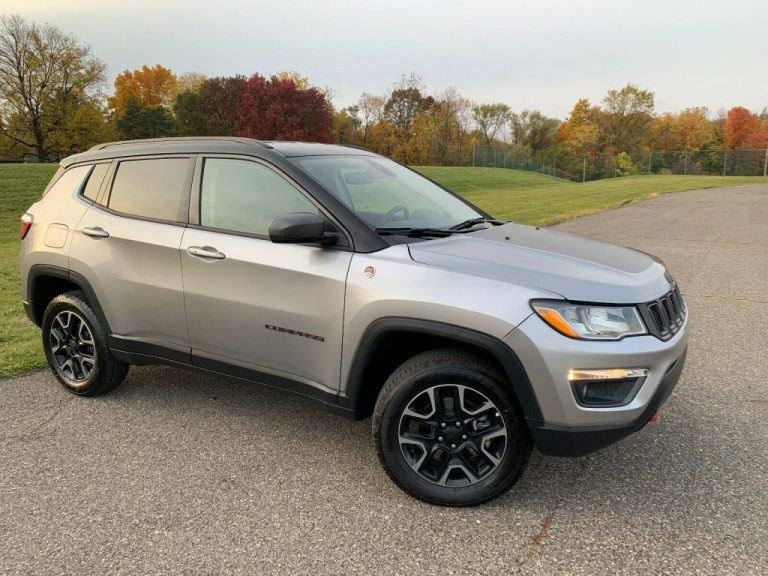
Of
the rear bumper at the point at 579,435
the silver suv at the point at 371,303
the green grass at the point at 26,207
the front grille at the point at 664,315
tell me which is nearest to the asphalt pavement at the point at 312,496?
the silver suv at the point at 371,303

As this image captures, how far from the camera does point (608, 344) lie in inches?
103

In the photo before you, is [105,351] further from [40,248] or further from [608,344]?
[608,344]

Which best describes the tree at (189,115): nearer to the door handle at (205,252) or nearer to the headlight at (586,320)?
the door handle at (205,252)

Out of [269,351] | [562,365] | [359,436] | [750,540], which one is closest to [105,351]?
[269,351]

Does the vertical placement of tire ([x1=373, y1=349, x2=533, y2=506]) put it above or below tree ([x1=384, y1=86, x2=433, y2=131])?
below

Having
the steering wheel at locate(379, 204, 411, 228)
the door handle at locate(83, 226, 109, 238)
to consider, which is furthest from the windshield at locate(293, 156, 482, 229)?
the door handle at locate(83, 226, 109, 238)

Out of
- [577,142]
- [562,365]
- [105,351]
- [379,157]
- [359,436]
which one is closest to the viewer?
[562,365]

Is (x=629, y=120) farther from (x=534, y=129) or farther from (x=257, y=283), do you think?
(x=257, y=283)

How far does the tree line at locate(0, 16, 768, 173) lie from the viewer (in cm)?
4875

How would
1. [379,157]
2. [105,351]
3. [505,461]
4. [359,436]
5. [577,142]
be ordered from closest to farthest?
[505,461], [359,436], [105,351], [379,157], [577,142]

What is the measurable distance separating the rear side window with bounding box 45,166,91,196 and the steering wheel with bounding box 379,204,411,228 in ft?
7.39

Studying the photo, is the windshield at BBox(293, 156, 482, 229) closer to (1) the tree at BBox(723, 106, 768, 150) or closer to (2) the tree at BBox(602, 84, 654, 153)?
→ (2) the tree at BBox(602, 84, 654, 153)

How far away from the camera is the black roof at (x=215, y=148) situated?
3.52 metres

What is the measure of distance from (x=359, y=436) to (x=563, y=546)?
1.42 metres
